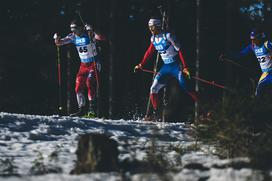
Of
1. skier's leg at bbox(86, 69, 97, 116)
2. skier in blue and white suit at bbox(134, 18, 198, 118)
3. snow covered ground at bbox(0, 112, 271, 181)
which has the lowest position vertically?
snow covered ground at bbox(0, 112, 271, 181)

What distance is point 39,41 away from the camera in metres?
19.2

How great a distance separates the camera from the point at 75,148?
7848mm

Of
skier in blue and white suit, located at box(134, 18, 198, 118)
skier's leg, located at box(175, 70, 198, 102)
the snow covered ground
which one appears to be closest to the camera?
the snow covered ground

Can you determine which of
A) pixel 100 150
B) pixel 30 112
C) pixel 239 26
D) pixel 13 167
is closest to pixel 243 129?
pixel 100 150

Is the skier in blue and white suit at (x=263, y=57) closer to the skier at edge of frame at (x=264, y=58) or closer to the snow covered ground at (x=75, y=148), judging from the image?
the skier at edge of frame at (x=264, y=58)

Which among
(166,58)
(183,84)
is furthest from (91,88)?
(183,84)

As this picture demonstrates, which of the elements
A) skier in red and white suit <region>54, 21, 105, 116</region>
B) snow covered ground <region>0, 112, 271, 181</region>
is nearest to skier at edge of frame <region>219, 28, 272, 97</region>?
snow covered ground <region>0, 112, 271, 181</region>

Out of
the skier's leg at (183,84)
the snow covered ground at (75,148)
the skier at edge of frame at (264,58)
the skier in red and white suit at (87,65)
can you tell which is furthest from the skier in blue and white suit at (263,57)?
the skier in red and white suit at (87,65)

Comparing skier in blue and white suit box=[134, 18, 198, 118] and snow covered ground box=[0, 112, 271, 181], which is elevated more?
skier in blue and white suit box=[134, 18, 198, 118]

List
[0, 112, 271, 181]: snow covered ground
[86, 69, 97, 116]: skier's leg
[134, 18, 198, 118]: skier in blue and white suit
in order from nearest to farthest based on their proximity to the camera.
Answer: [0, 112, 271, 181]: snow covered ground < [134, 18, 198, 118]: skier in blue and white suit < [86, 69, 97, 116]: skier's leg

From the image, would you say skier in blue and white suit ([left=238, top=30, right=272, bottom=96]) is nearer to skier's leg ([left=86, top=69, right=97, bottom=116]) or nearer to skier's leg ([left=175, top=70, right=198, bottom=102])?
skier's leg ([left=175, top=70, right=198, bottom=102])

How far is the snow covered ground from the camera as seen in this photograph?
5664 mm

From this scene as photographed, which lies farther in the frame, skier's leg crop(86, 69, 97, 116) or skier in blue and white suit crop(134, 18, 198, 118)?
skier's leg crop(86, 69, 97, 116)

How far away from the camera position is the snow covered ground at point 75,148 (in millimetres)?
5664
